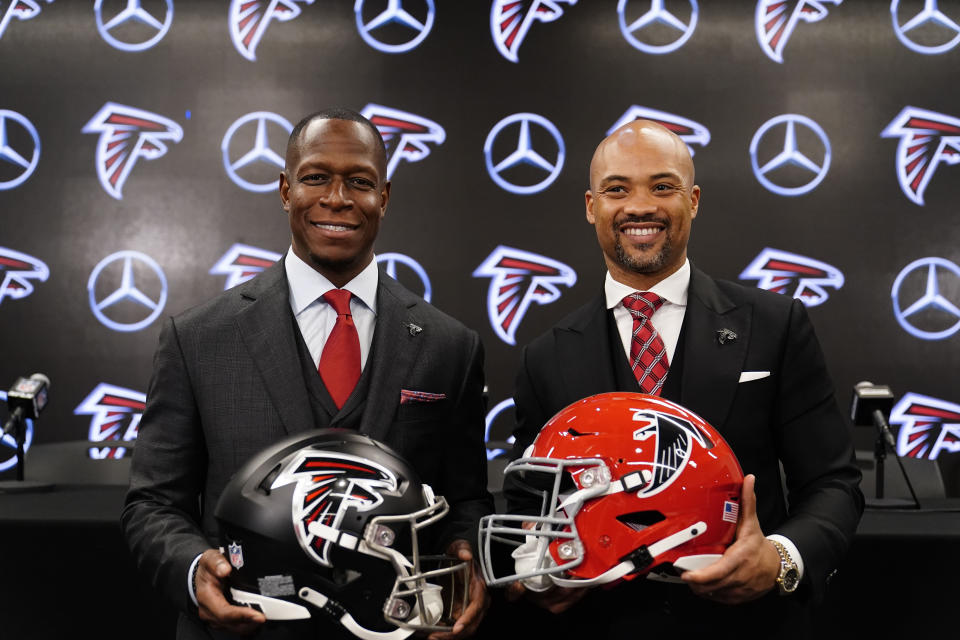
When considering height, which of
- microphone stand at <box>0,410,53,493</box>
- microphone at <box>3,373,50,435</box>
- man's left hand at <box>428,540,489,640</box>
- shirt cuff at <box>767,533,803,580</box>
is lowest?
microphone stand at <box>0,410,53,493</box>

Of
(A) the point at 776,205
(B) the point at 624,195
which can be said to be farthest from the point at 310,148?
(A) the point at 776,205

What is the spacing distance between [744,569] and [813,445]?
0.40 meters

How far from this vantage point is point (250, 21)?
602 cm

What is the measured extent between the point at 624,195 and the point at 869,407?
2.06m

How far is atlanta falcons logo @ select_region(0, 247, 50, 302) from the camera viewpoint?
6047 mm

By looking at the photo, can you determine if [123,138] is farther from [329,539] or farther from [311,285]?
[329,539]

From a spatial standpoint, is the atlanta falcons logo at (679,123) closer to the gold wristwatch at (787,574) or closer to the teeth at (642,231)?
the teeth at (642,231)

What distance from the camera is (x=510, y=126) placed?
593 centimetres

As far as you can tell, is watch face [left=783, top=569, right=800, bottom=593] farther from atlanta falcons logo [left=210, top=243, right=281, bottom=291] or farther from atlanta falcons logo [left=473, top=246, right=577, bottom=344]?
atlanta falcons logo [left=210, top=243, right=281, bottom=291]

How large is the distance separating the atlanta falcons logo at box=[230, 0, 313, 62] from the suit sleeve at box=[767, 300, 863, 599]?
4.91 m

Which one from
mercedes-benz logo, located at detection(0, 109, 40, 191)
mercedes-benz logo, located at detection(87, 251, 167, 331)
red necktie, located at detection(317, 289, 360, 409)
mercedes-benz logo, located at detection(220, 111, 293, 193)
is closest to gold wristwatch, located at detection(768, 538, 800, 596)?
red necktie, located at detection(317, 289, 360, 409)

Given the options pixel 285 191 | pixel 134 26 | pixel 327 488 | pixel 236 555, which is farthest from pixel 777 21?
pixel 236 555

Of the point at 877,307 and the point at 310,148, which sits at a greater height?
the point at 310,148

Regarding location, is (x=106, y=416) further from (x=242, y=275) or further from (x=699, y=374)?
(x=699, y=374)
